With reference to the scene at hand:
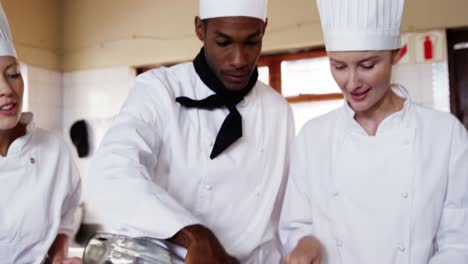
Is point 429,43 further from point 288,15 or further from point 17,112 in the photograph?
point 17,112

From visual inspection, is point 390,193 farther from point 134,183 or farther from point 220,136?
point 134,183

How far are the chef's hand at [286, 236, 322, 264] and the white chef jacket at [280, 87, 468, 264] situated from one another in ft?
0.14

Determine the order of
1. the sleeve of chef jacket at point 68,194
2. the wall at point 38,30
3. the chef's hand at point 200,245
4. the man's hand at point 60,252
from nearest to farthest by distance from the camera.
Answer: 1. the chef's hand at point 200,245
2. the man's hand at point 60,252
3. the sleeve of chef jacket at point 68,194
4. the wall at point 38,30

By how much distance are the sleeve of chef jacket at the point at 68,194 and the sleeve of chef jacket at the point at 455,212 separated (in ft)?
4.39

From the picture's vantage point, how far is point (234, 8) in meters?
1.61

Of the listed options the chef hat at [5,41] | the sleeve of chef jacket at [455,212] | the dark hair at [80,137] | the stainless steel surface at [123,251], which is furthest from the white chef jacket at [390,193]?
the dark hair at [80,137]

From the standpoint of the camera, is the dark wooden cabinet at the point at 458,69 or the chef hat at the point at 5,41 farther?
the dark wooden cabinet at the point at 458,69


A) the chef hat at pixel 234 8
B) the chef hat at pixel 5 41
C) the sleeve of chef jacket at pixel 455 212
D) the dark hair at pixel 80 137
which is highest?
the chef hat at pixel 234 8

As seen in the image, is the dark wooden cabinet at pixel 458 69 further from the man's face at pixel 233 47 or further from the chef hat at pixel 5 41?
the chef hat at pixel 5 41

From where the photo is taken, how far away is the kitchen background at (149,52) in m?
3.89

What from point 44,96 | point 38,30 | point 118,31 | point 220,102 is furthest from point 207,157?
point 38,30

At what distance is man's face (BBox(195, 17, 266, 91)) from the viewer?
157 cm

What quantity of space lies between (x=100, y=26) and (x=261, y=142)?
13.1ft

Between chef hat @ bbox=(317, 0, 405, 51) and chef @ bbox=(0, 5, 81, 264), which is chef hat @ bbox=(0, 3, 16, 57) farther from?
chef hat @ bbox=(317, 0, 405, 51)
